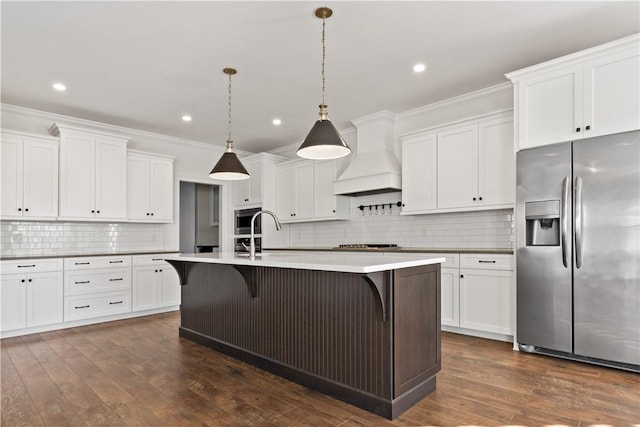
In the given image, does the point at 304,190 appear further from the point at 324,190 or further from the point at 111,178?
the point at 111,178

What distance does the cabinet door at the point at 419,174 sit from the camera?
4488 millimetres

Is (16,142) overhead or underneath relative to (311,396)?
overhead

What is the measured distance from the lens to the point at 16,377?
2.93 m

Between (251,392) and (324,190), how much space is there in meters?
3.57

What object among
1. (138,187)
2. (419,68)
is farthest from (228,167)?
(138,187)

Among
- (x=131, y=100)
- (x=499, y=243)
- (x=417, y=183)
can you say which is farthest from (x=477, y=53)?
(x=131, y=100)

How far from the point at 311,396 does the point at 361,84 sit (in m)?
3.13

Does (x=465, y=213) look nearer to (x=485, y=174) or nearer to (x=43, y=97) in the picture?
(x=485, y=174)

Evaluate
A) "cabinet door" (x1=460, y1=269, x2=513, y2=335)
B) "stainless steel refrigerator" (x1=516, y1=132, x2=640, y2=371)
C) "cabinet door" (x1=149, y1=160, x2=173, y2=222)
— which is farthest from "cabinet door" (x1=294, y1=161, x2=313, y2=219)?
"stainless steel refrigerator" (x1=516, y1=132, x2=640, y2=371)

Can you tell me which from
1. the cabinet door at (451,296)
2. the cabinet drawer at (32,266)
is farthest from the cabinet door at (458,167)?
the cabinet drawer at (32,266)

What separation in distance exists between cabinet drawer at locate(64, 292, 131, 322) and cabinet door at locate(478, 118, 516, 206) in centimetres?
467

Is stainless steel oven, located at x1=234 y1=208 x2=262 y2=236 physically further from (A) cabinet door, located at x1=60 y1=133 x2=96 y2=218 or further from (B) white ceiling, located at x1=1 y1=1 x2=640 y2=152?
(A) cabinet door, located at x1=60 y1=133 x2=96 y2=218

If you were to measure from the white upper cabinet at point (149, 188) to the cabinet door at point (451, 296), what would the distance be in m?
4.08

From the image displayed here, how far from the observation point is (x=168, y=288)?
554 cm
